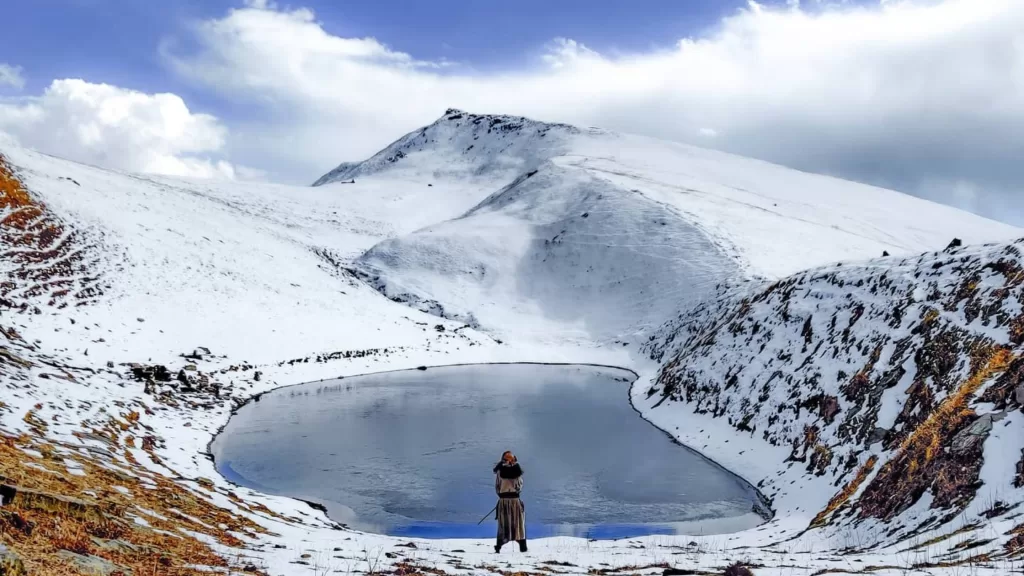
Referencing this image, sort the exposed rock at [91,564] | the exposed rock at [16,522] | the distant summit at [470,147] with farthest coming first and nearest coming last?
the distant summit at [470,147] → the exposed rock at [16,522] → the exposed rock at [91,564]

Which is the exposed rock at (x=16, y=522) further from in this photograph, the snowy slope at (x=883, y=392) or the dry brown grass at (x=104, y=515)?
the snowy slope at (x=883, y=392)

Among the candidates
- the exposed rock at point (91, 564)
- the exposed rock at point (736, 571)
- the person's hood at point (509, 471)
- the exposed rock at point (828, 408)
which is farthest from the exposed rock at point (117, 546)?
the exposed rock at point (828, 408)

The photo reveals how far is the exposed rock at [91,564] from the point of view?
6.76 meters

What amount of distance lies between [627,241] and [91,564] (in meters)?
68.2

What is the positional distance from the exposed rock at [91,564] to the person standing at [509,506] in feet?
25.4

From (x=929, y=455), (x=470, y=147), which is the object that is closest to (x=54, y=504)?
(x=929, y=455)

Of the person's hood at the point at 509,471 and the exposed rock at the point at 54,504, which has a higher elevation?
the person's hood at the point at 509,471

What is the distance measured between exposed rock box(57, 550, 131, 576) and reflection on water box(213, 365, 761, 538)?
10007 mm

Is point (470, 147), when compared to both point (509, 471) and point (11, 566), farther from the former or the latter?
point (11, 566)

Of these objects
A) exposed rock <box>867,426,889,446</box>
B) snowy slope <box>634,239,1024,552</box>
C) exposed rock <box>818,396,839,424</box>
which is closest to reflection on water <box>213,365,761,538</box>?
snowy slope <box>634,239,1024,552</box>

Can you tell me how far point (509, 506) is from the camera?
1366cm

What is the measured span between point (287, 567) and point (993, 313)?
2063cm

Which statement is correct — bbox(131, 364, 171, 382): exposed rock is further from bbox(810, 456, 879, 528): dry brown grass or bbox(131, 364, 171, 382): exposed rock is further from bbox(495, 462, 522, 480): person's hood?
bbox(810, 456, 879, 528): dry brown grass

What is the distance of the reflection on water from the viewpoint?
1820cm
